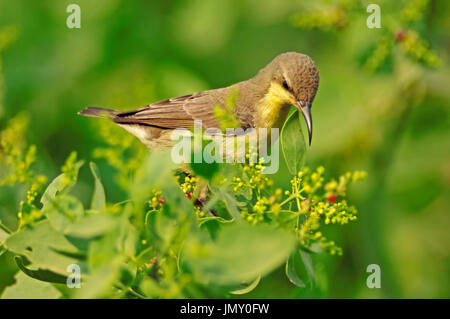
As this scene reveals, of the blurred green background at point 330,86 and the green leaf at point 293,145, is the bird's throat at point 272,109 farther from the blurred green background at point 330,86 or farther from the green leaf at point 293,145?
the green leaf at point 293,145

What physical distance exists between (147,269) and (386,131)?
3839 mm

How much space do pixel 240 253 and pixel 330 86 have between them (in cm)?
413

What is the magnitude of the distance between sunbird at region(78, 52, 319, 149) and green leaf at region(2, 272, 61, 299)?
83.5 inches

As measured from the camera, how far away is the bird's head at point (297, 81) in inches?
156

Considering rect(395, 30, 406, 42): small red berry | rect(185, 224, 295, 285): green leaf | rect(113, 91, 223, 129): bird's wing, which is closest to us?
rect(185, 224, 295, 285): green leaf

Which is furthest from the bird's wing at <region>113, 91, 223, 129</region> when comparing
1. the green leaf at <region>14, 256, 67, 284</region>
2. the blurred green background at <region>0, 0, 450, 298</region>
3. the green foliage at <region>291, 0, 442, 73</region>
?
the green leaf at <region>14, 256, 67, 284</region>

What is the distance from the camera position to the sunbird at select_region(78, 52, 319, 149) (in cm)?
420

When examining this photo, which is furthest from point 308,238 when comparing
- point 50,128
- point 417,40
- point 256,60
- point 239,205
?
point 256,60

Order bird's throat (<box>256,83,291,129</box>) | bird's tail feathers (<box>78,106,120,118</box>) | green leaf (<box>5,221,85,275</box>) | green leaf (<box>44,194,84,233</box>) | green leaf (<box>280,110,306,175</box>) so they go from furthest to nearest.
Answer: bird's tail feathers (<box>78,106,120,118</box>), bird's throat (<box>256,83,291,129</box>), green leaf (<box>280,110,306,175</box>), green leaf (<box>5,221,85,275</box>), green leaf (<box>44,194,84,233</box>)


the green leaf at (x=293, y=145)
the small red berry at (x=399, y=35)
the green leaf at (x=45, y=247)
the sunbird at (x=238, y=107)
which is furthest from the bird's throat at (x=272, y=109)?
the green leaf at (x=45, y=247)

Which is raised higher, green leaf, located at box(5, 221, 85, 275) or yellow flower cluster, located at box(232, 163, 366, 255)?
yellow flower cluster, located at box(232, 163, 366, 255)

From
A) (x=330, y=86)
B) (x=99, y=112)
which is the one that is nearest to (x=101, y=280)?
(x=99, y=112)

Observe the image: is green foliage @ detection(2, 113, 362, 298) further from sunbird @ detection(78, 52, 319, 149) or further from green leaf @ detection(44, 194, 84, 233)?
sunbird @ detection(78, 52, 319, 149)

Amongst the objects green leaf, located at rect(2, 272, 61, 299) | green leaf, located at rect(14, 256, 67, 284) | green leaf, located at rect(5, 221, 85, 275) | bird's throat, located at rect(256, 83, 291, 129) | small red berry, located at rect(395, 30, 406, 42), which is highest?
small red berry, located at rect(395, 30, 406, 42)
